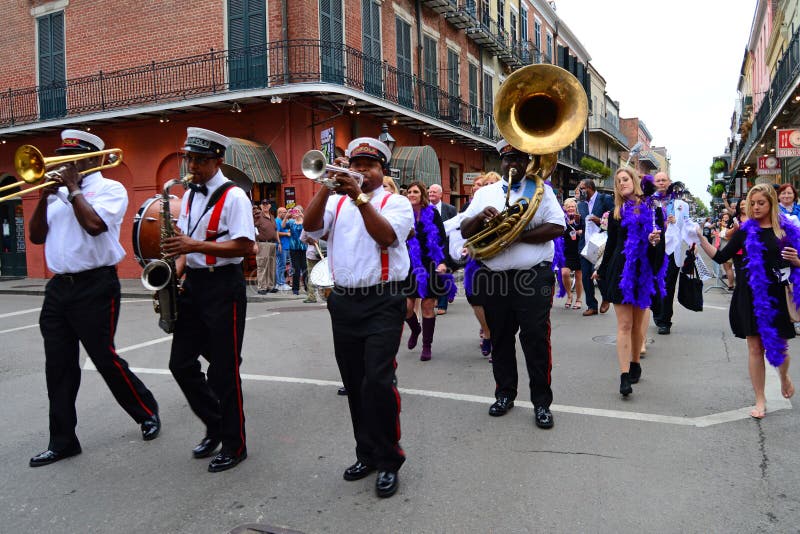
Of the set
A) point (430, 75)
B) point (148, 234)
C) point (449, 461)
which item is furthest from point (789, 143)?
point (148, 234)

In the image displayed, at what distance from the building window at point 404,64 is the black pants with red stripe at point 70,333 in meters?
16.4

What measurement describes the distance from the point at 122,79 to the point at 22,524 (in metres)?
17.2

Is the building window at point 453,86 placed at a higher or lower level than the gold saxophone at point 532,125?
higher

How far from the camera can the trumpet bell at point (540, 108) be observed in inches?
183

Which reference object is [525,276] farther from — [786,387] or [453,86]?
[453,86]

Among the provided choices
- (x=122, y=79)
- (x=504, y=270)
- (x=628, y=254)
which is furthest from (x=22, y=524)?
(x=122, y=79)

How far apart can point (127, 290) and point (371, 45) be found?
971 centimetres

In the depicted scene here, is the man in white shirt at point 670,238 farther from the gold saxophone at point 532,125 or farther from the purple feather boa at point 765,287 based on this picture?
the gold saxophone at point 532,125

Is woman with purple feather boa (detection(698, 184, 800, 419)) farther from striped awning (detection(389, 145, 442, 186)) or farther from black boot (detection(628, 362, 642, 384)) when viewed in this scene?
striped awning (detection(389, 145, 442, 186))

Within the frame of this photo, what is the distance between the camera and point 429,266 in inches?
274

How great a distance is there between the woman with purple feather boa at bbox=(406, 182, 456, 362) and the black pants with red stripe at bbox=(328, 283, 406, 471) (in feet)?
10.5

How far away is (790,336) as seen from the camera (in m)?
4.59

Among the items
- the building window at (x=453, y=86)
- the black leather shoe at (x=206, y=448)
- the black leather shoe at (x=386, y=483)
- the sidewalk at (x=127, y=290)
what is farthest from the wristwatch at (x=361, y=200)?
the building window at (x=453, y=86)

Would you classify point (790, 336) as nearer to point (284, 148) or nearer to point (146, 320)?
point (146, 320)
